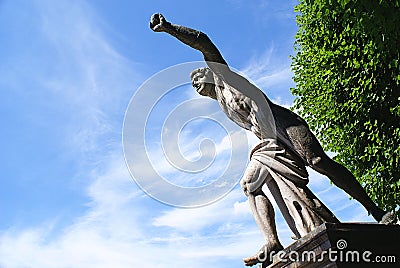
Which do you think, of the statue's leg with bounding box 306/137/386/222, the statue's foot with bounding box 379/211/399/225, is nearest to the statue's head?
the statue's leg with bounding box 306/137/386/222

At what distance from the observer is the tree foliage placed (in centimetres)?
1090

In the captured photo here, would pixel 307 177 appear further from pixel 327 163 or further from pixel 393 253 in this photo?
pixel 393 253

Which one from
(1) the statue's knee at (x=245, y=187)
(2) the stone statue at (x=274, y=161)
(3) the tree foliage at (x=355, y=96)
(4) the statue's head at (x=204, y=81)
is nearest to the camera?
(2) the stone statue at (x=274, y=161)

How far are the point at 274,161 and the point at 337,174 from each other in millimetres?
704

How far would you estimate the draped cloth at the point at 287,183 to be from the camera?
16.8 ft

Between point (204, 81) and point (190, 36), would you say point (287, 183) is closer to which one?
point (204, 81)

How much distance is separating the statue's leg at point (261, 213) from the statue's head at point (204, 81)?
3.60 ft

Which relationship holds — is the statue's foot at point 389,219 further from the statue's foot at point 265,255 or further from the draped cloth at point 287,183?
the statue's foot at point 265,255

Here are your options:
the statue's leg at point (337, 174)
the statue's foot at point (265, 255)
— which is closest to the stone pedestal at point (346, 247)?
the statue's foot at point (265, 255)

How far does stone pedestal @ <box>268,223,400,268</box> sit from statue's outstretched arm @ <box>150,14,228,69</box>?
237 cm

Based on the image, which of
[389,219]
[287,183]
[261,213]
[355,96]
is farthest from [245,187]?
[355,96]

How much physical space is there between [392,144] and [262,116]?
641cm

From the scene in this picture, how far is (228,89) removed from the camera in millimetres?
5969

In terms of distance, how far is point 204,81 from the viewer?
20.2 feet
